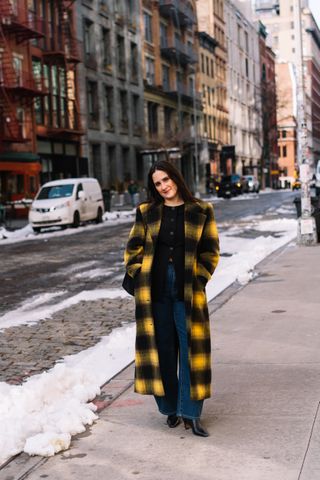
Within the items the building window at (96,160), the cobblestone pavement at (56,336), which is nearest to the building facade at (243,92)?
the building window at (96,160)

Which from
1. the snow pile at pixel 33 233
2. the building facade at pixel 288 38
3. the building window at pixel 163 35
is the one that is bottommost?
the snow pile at pixel 33 233

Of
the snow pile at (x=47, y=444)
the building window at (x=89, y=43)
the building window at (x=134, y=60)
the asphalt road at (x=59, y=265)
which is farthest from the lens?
the building window at (x=134, y=60)

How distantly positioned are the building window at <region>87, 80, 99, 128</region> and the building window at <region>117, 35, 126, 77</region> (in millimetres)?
5182

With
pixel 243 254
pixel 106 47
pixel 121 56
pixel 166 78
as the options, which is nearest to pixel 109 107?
pixel 106 47

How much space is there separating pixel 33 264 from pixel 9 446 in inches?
485

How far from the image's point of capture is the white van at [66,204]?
2803 cm

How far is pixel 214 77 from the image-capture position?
275 feet

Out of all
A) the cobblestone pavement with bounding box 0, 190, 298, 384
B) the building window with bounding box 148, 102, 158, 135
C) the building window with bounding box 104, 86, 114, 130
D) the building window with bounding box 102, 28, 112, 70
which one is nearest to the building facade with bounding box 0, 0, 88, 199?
the building window with bounding box 104, 86, 114, 130

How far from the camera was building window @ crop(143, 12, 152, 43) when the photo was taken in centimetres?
6078

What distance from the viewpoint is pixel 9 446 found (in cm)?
463

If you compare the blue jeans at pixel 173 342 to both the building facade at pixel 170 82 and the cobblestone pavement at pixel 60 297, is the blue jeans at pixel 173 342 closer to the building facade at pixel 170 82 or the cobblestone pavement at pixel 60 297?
the cobblestone pavement at pixel 60 297

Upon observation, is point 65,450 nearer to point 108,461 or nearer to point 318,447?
point 108,461

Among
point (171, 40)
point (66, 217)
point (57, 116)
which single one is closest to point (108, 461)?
point (66, 217)

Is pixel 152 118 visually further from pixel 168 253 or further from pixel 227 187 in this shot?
pixel 168 253
